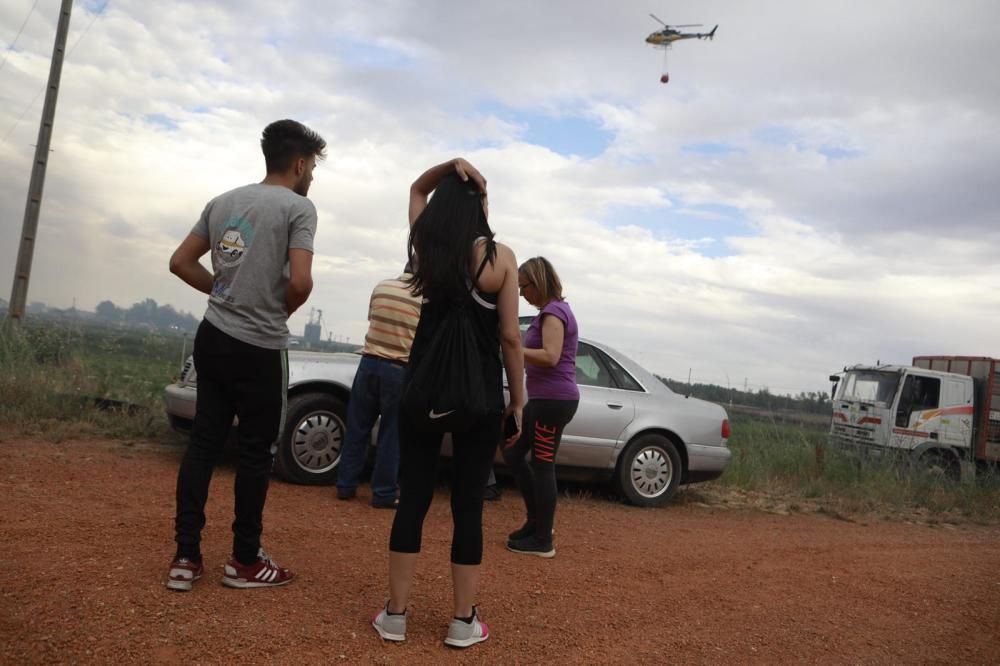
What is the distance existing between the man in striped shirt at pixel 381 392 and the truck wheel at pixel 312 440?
0.46 metres

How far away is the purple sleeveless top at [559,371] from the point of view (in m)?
5.18

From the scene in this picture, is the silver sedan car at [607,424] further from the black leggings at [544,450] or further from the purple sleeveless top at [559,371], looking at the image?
the purple sleeveless top at [559,371]

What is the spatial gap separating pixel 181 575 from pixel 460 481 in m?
1.29

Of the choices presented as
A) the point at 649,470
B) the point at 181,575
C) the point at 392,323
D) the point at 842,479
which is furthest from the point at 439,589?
the point at 842,479

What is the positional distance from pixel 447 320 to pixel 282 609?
4.74 feet

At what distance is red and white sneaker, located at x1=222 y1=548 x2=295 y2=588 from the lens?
364cm

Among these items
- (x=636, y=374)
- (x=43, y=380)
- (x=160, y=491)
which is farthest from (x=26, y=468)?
(x=636, y=374)

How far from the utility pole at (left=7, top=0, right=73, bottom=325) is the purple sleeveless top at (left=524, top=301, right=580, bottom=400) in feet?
29.5

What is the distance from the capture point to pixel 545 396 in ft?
17.1

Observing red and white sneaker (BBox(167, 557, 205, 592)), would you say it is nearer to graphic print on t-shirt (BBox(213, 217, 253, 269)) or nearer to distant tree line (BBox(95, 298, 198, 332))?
graphic print on t-shirt (BBox(213, 217, 253, 269))

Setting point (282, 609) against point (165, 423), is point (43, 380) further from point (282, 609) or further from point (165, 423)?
point (282, 609)

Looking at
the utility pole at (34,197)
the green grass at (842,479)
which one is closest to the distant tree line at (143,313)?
the utility pole at (34,197)

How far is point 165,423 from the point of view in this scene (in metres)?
8.43

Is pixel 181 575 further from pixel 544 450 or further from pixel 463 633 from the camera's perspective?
pixel 544 450
